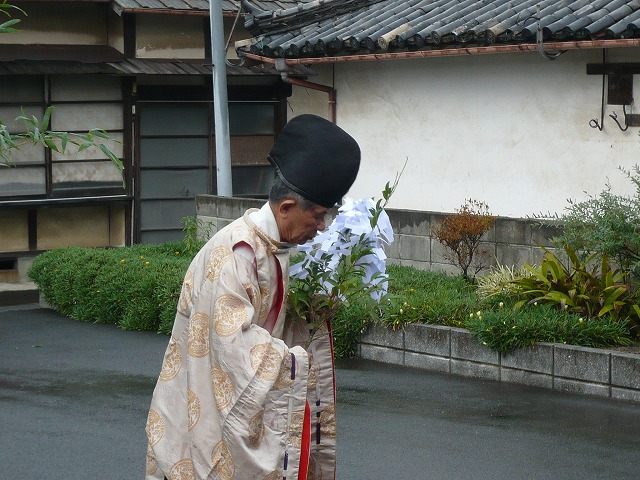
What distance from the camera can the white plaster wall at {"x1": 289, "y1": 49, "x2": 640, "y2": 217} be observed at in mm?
12188

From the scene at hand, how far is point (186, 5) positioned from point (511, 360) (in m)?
9.75

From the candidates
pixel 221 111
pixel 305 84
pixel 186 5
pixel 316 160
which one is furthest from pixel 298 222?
pixel 186 5

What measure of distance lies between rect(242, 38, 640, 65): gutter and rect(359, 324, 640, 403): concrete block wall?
11.8 feet

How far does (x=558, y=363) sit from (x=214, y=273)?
221 inches

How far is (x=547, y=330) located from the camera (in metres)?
8.93

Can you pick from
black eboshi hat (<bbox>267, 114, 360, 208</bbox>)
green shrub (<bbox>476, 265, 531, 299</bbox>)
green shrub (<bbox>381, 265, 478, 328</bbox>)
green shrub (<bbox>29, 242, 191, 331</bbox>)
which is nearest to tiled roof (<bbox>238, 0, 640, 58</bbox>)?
green shrub (<bbox>476, 265, 531, 299</bbox>)

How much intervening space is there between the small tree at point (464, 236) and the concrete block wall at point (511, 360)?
167 centimetres

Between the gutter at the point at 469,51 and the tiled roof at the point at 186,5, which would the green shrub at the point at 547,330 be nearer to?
the gutter at the point at 469,51

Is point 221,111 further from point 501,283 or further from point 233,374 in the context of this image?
point 233,374

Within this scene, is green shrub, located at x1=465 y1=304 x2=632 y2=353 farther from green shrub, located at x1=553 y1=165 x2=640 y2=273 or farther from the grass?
green shrub, located at x1=553 y1=165 x2=640 y2=273

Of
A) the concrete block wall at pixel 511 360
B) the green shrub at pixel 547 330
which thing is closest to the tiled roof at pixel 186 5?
the concrete block wall at pixel 511 360

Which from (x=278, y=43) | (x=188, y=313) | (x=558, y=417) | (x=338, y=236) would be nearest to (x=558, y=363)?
(x=558, y=417)

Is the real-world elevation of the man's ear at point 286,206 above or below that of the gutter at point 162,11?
below

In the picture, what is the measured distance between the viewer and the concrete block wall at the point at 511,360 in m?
8.43
